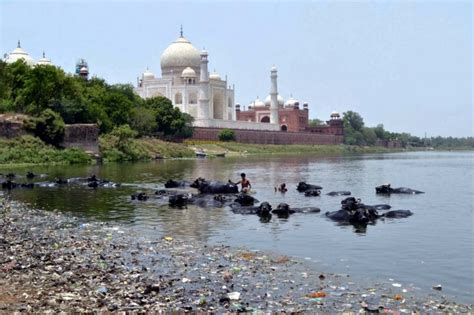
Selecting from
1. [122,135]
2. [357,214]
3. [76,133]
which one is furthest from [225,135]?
[357,214]

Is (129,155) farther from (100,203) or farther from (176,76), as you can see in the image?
(176,76)

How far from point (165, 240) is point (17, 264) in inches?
162

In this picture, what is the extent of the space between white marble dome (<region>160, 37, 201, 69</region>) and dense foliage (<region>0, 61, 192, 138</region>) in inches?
1568

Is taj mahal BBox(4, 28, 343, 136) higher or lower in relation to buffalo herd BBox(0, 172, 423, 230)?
higher

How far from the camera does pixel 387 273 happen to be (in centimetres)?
1168

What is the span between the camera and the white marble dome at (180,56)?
115188mm

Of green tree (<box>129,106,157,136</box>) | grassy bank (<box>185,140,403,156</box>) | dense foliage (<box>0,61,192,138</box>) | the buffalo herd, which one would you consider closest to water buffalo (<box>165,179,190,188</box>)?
the buffalo herd

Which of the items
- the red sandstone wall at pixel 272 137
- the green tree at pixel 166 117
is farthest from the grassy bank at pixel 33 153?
the red sandstone wall at pixel 272 137

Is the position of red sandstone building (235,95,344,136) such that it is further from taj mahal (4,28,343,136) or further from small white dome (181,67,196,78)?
small white dome (181,67,196,78)

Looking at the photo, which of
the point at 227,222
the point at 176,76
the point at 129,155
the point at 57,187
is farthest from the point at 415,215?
the point at 176,76

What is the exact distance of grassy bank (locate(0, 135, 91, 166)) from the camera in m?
49.1

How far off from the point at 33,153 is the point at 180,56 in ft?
219

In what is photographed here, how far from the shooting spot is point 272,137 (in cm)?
11500

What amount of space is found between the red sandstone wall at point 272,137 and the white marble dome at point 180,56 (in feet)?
58.4
